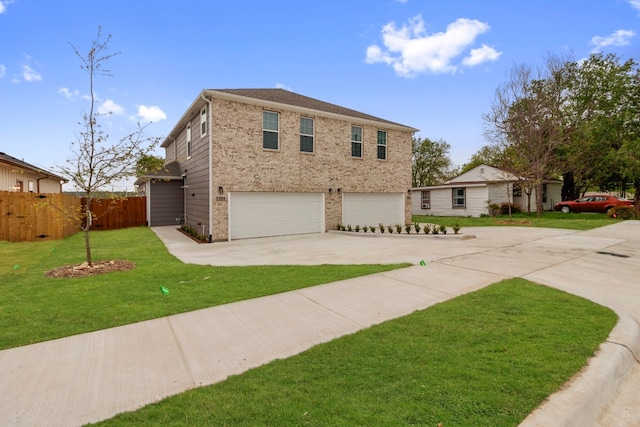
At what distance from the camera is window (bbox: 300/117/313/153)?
14.5m

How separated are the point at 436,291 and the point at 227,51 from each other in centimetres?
1708

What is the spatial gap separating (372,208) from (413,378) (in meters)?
14.7

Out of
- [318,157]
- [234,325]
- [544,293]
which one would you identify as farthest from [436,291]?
[318,157]

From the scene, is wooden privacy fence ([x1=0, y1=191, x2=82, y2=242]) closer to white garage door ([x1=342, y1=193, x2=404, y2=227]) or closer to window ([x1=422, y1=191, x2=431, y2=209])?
white garage door ([x1=342, y1=193, x2=404, y2=227])

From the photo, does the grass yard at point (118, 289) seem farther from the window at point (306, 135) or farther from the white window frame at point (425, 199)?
the white window frame at point (425, 199)

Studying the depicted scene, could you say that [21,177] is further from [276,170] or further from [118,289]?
[118,289]

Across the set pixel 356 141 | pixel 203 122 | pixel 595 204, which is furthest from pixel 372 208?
pixel 595 204

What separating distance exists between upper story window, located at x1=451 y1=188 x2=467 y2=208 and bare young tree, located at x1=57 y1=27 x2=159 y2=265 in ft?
80.5

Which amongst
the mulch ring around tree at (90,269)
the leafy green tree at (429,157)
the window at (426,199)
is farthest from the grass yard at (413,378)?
the leafy green tree at (429,157)

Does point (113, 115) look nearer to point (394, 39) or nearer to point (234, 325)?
point (234, 325)

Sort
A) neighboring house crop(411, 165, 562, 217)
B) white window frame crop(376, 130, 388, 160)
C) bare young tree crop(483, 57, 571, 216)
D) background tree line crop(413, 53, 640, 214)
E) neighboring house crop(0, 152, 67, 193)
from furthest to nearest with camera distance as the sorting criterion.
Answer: neighboring house crop(411, 165, 562, 217) < bare young tree crop(483, 57, 571, 216) < background tree line crop(413, 53, 640, 214) < white window frame crop(376, 130, 388, 160) < neighboring house crop(0, 152, 67, 193)

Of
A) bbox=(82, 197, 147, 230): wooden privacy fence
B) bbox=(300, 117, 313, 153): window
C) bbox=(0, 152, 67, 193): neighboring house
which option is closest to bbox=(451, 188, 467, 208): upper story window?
bbox=(300, 117, 313, 153): window

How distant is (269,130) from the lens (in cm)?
1351

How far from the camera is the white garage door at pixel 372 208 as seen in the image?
53.3 ft
